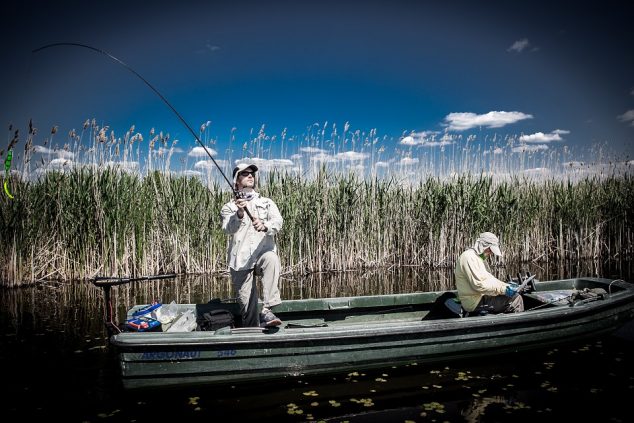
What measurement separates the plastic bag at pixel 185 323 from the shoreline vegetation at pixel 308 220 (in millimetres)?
5207

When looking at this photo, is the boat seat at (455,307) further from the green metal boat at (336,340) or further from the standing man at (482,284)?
the green metal boat at (336,340)

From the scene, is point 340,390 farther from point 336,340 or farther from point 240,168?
point 240,168

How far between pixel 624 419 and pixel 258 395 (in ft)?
9.78

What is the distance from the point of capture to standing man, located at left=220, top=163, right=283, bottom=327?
14.5 ft

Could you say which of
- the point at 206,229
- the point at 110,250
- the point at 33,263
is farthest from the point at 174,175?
the point at 33,263

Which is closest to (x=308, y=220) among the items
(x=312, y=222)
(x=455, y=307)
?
(x=312, y=222)

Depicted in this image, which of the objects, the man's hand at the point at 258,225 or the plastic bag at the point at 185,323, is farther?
the plastic bag at the point at 185,323

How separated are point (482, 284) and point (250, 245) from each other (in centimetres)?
256

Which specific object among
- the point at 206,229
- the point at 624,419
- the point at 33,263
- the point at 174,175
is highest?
the point at 174,175

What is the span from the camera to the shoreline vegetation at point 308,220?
30.6 ft

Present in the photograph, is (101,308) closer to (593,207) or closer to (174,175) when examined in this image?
(174,175)

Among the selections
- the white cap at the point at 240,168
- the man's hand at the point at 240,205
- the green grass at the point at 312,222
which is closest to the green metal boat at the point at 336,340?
the man's hand at the point at 240,205

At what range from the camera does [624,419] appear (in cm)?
341

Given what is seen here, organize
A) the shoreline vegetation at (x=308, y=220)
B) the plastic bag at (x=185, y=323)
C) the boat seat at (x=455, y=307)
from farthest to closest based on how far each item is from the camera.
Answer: the shoreline vegetation at (x=308, y=220)
the boat seat at (x=455, y=307)
the plastic bag at (x=185, y=323)
